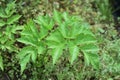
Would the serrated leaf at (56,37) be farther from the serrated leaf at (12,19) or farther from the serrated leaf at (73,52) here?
the serrated leaf at (12,19)

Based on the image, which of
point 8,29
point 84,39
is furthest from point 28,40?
point 84,39

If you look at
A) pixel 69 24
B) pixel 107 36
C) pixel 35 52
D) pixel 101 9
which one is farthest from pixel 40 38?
pixel 101 9

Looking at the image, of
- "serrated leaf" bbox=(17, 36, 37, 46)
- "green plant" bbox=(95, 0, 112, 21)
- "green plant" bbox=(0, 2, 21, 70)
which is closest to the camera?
"serrated leaf" bbox=(17, 36, 37, 46)

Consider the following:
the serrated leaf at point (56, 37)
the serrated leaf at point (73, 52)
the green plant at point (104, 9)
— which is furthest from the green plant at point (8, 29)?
the green plant at point (104, 9)

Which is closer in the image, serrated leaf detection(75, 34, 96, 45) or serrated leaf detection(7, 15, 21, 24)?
serrated leaf detection(75, 34, 96, 45)

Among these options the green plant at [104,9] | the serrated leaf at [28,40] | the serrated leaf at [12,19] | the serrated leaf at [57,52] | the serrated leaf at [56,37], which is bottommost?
the green plant at [104,9]

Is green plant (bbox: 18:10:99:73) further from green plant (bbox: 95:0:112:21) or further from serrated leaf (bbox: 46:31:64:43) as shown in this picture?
green plant (bbox: 95:0:112:21)

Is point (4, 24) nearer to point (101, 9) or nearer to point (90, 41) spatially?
point (90, 41)

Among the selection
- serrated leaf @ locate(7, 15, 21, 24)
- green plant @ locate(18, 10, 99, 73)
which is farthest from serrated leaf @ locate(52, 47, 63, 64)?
serrated leaf @ locate(7, 15, 21, 24)

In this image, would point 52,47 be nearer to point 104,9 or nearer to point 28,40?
point 28,40

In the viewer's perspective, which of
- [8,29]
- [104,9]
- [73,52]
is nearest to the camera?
[73,52]

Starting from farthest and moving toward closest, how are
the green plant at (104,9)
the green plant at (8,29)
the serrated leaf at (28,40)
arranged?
the green plant at (104,9)
the green plant at (8,29)
the serrated leaf at (28,40)
